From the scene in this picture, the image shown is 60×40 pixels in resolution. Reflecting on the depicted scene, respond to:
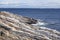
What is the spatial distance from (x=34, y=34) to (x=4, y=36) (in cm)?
565

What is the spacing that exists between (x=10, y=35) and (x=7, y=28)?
243cm

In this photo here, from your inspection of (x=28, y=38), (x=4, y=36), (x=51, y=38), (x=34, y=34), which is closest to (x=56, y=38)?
(x=51, y=38)

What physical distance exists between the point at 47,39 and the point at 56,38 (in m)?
3.68

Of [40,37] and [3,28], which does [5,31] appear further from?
[40,37]

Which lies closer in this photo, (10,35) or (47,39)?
(10,35)

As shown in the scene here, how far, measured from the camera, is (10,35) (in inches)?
1308

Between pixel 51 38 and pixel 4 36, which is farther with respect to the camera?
pixel 51 38

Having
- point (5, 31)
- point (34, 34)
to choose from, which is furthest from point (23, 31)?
point (5, 31)

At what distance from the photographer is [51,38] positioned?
1502 inches

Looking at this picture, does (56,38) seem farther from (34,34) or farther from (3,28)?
(3,28)

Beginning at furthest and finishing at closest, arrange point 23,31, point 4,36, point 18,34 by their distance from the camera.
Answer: point 23,31 < point 18,34 < point 4,36

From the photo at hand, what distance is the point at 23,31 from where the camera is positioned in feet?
122

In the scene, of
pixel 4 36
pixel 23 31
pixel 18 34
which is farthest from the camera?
pixel 23 31

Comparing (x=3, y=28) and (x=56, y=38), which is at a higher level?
(x=3, y=28)
